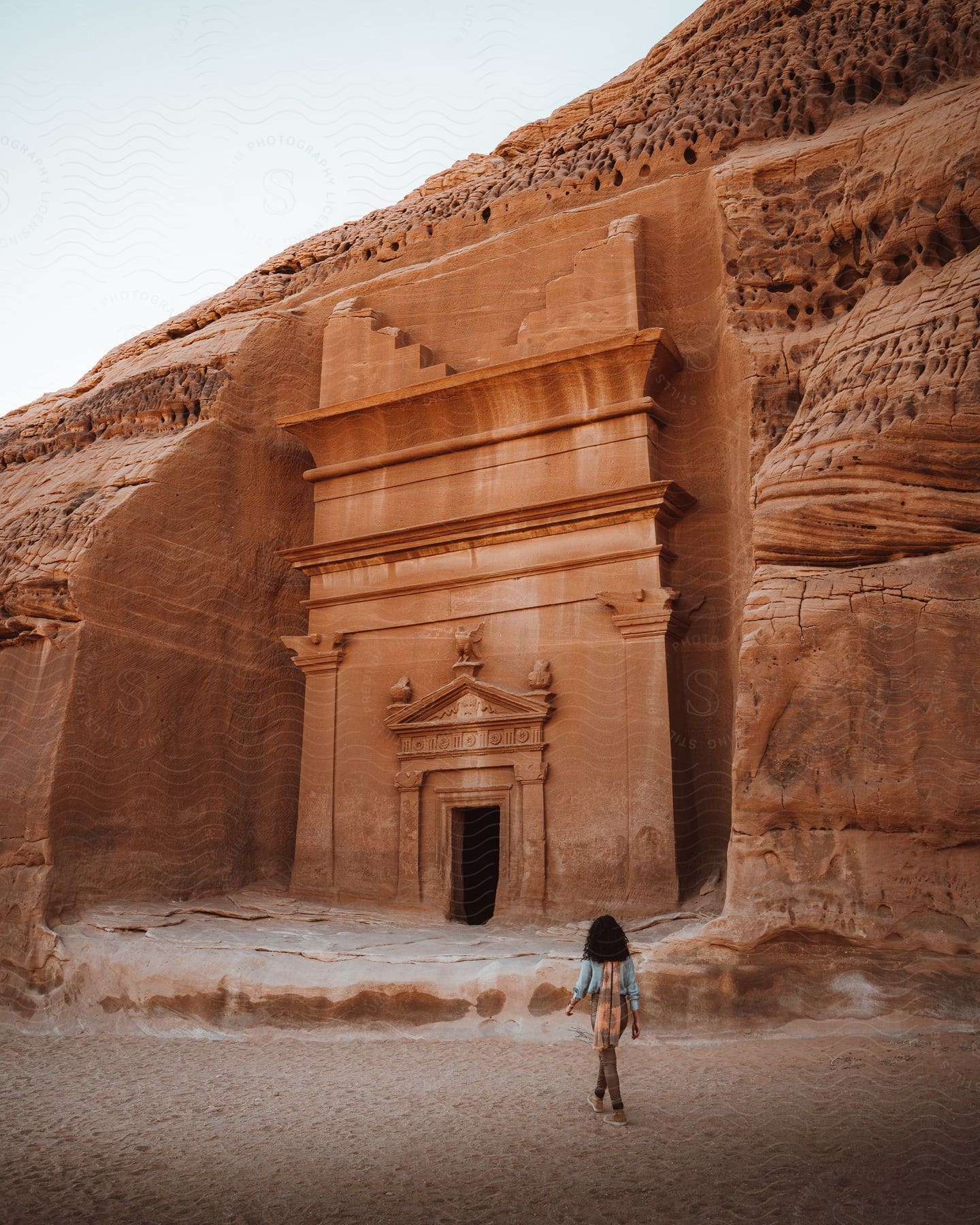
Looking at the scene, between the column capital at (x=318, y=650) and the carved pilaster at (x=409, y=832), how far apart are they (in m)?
1.56

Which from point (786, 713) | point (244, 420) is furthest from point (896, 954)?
point (244, 420)

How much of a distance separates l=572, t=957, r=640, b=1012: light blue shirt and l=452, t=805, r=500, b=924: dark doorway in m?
4.75

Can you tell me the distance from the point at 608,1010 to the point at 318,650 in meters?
6.78

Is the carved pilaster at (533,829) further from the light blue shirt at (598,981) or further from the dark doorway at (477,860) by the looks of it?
the light blue shirt at (598,981)

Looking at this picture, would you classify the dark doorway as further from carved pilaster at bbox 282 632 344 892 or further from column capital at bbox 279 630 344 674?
column capital at bbox 279 630 344 674

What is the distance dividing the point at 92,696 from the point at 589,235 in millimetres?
7080

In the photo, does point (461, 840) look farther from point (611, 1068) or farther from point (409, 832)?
point (611, 1068)

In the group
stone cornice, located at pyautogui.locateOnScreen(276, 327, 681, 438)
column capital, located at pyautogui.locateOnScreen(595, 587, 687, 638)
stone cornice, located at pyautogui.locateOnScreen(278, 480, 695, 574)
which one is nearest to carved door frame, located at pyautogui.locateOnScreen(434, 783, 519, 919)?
column capital, located at pyautogui.locateOnScreen(595, 587, 687, 638)

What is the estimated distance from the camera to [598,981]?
215 inches

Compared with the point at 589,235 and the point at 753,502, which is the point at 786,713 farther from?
the point at 589,235

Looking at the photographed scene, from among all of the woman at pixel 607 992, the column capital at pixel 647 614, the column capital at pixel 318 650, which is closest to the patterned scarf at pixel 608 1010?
the woman at pixel 607 992

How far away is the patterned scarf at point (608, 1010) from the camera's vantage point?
5.29 m

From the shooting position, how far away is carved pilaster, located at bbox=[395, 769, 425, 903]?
33.4ft

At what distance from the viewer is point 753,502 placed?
8.08m
